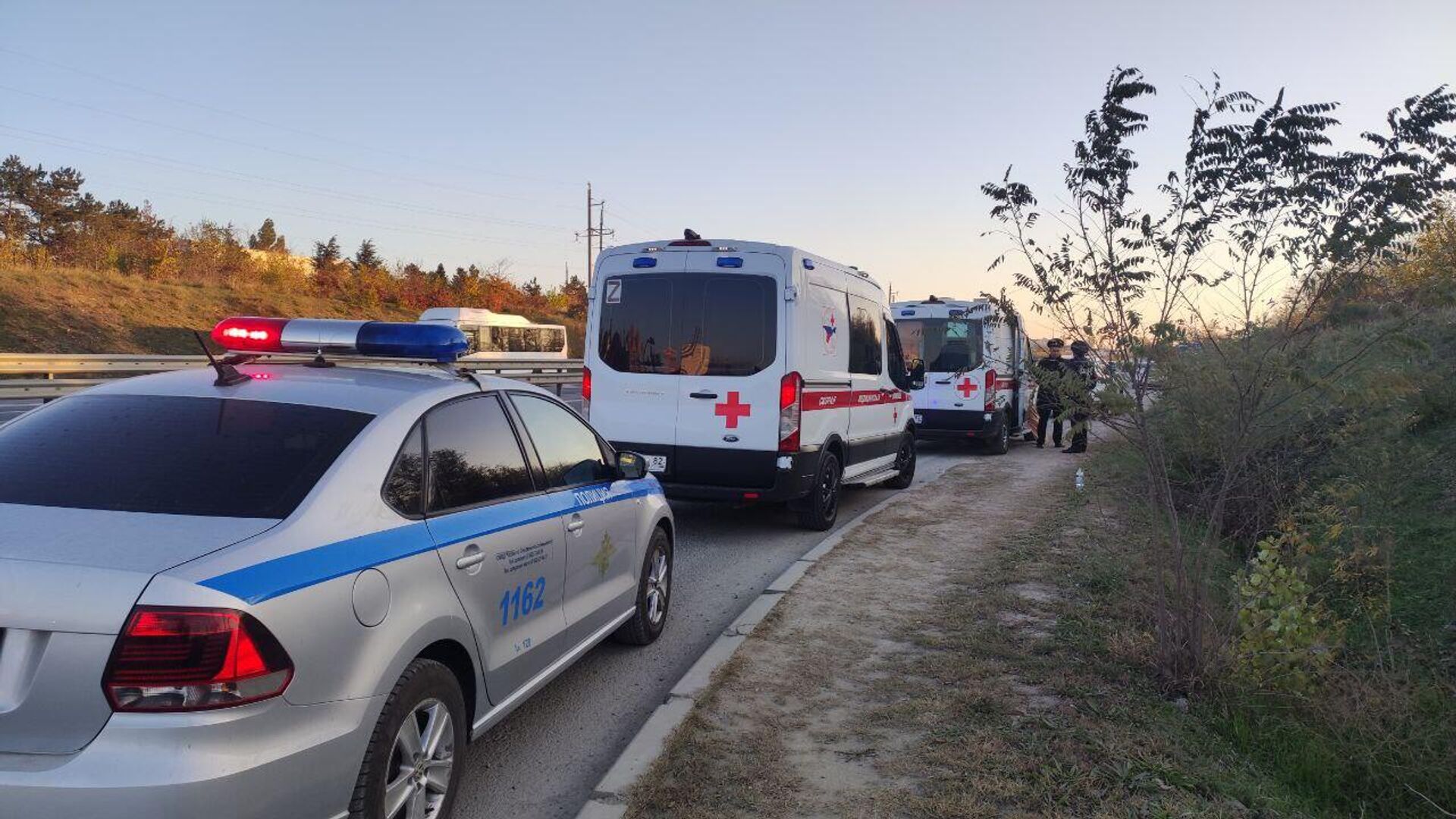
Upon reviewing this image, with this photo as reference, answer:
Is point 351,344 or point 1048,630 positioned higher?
point 351,344

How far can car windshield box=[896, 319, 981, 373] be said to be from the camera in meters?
16.2

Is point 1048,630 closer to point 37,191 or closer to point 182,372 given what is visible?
point 182,372

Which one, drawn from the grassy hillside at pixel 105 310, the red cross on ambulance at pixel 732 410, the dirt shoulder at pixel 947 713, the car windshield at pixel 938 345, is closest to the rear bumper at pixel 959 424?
the car windshield at pixel 938 345

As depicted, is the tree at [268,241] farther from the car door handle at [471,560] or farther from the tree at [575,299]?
the car door handle at [471,560]

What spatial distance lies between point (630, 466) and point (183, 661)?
9.07ft

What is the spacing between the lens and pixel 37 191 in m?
53.1

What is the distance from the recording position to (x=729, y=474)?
8164 millimetres

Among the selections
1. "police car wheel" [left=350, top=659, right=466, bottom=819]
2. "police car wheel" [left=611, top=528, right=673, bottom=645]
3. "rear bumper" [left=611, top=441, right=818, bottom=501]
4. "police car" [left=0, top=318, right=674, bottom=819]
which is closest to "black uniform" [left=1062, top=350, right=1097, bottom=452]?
"police car wheel" [left=611, top=528, right=673, bottom=645]

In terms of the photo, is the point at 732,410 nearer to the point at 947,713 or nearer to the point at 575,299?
the point at 947,713

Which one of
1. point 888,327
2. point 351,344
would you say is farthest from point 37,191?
point 351,344

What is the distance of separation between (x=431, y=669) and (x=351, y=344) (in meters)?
1.41

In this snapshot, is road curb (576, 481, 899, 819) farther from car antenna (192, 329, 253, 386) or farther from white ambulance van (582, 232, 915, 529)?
car antenna (192, 329, 253, 386)

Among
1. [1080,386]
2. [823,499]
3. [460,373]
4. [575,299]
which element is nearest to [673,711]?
[460,373]

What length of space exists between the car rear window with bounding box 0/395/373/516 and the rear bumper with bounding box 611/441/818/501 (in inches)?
199
